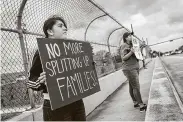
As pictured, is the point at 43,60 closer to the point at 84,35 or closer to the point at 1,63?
the point at 1,63

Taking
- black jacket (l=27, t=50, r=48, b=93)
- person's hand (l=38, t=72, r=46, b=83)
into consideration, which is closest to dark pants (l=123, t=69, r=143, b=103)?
black jacket (l=27, t=50, r=48, b=93)

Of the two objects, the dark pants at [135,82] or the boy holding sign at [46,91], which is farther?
the dark pants at [135,82]

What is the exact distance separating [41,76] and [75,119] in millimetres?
550

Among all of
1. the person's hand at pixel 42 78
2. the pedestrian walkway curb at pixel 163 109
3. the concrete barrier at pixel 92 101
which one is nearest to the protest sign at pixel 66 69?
the person's hand at pixel 42 78

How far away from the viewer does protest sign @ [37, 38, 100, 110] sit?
230cm

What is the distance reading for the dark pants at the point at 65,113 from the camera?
2305mm

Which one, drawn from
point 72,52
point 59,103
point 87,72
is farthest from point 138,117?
point 59,103

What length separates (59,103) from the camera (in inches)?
89.4

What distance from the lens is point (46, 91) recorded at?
2346 mm

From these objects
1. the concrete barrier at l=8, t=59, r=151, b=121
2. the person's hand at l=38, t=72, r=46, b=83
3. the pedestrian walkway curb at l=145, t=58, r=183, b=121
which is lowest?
the pedestrian walkway curb at l=145, t=58, r=183, b=121

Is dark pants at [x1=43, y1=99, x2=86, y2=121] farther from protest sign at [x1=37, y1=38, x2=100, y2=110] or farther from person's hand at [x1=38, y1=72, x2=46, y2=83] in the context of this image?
person's hand at [x1=38, y1=72, x2=46, y2=83]

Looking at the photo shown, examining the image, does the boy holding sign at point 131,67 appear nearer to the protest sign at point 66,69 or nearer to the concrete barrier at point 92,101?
the concrete barrier at point 92,101

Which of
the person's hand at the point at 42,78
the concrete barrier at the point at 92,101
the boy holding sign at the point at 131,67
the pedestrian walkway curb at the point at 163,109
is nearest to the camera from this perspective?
the person's hand at the point at 42,78

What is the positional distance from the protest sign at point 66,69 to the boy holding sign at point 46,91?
6 cm
